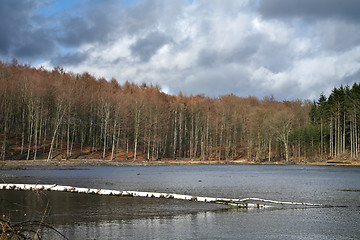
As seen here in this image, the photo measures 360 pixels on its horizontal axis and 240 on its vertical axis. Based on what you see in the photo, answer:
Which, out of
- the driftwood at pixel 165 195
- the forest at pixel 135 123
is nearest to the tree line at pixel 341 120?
the forest at pixel 135 123

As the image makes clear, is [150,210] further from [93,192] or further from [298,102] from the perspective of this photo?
[298,102]

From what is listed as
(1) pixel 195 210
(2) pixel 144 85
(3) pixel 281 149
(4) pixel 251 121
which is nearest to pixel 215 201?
(1) pixel 195 210

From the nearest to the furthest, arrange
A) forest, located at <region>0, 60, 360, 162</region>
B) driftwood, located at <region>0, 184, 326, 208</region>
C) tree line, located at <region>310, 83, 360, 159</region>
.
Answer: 1. driftwood, located at <region>0, 184, 326, 208</region>
2. forest, located at <region>0, 60, 360, 162</region>
3. tree line, located at <region>310, 83, 360, 159</region>

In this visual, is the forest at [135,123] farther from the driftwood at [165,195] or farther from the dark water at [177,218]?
the dark water at [177,218]

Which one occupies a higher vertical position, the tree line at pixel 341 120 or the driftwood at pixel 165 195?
the tree line at pixel 341 120

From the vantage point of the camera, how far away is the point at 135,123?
252 ft

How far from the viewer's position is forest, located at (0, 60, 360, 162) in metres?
69.5

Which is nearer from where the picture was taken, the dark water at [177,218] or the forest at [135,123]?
the dark water at [177,218]

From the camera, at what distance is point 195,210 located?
16688 millimetres

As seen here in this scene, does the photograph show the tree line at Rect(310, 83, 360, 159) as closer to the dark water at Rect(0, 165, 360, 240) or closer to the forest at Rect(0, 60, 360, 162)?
the forest at Rect(0, 60, 360, 162)

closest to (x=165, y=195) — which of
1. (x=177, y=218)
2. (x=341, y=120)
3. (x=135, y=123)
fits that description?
(x=177, y=218)

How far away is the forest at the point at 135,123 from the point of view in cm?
6950

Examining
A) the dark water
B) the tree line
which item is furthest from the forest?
the dark water

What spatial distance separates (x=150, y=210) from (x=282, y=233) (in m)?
6.69
